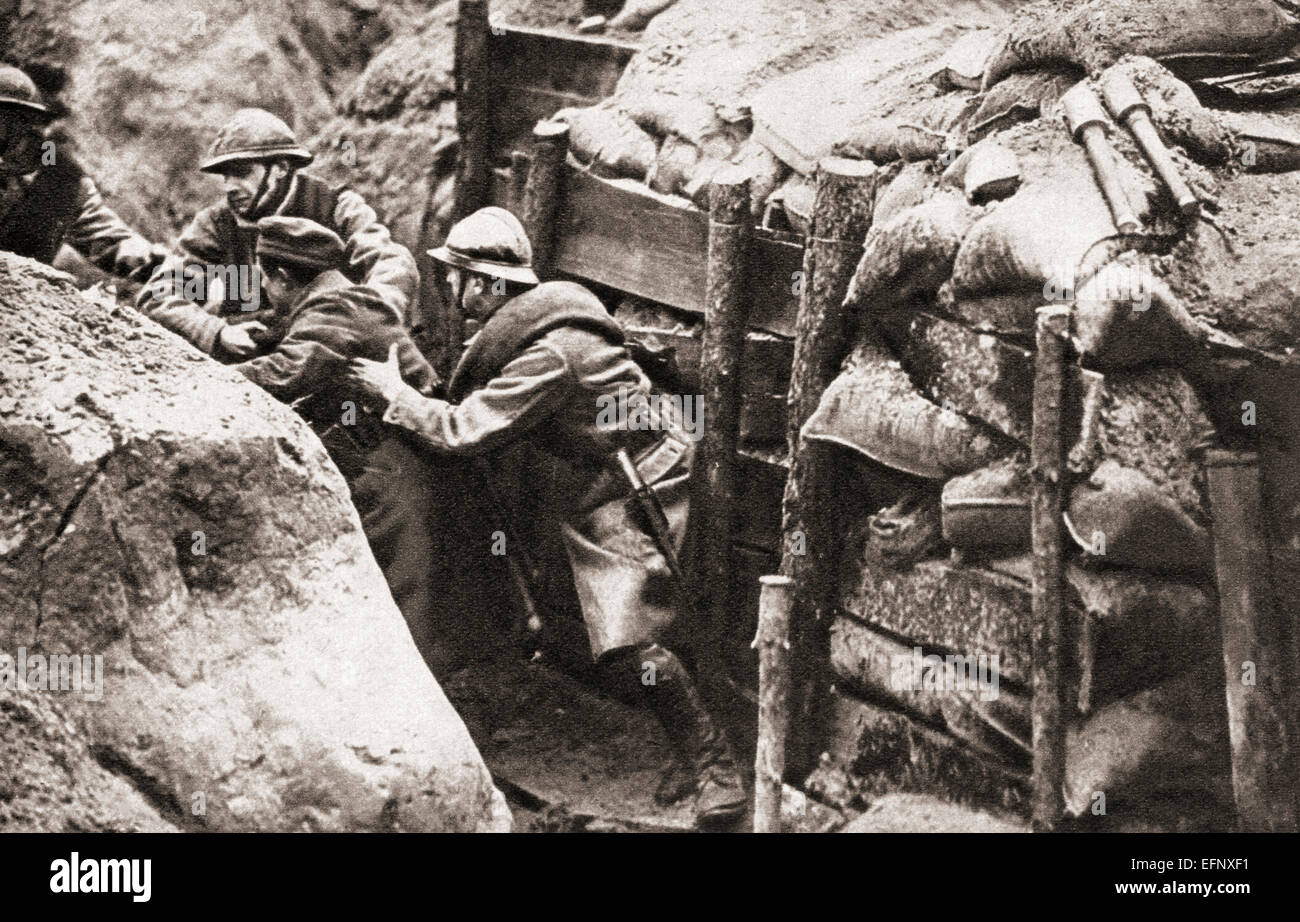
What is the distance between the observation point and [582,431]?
22.8ft

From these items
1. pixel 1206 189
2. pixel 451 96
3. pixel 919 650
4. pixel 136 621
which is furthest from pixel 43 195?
pixel 1206 189

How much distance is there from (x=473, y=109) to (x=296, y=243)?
63.2 inches

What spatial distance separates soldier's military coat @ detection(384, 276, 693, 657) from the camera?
22.5 ft

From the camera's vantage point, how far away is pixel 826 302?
21.9 feet

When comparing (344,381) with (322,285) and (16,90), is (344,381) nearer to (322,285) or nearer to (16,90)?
(322,285)

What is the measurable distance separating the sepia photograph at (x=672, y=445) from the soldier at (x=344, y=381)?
0.05 ft

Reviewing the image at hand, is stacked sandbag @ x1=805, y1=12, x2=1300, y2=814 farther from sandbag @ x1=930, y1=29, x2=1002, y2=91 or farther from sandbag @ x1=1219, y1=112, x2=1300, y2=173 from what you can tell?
sandbag @ x1=930, y1=29, x2=1002, y2=91

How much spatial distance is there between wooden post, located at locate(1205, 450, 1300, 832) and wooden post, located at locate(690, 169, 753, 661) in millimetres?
2010

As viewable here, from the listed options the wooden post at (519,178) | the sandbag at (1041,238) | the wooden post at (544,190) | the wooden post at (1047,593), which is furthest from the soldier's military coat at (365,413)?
the wooden post at (1047,593)

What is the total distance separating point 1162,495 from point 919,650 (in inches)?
40.0

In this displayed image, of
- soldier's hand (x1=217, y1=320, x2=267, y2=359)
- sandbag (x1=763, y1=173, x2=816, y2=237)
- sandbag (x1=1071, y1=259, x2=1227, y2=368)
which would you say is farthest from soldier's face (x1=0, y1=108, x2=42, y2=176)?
sandbag (x1=1071, y1=259, x2=1227, y2=368)

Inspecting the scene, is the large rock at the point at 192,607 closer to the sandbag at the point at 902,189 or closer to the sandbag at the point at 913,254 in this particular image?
the sandbag at the point at 913,254
